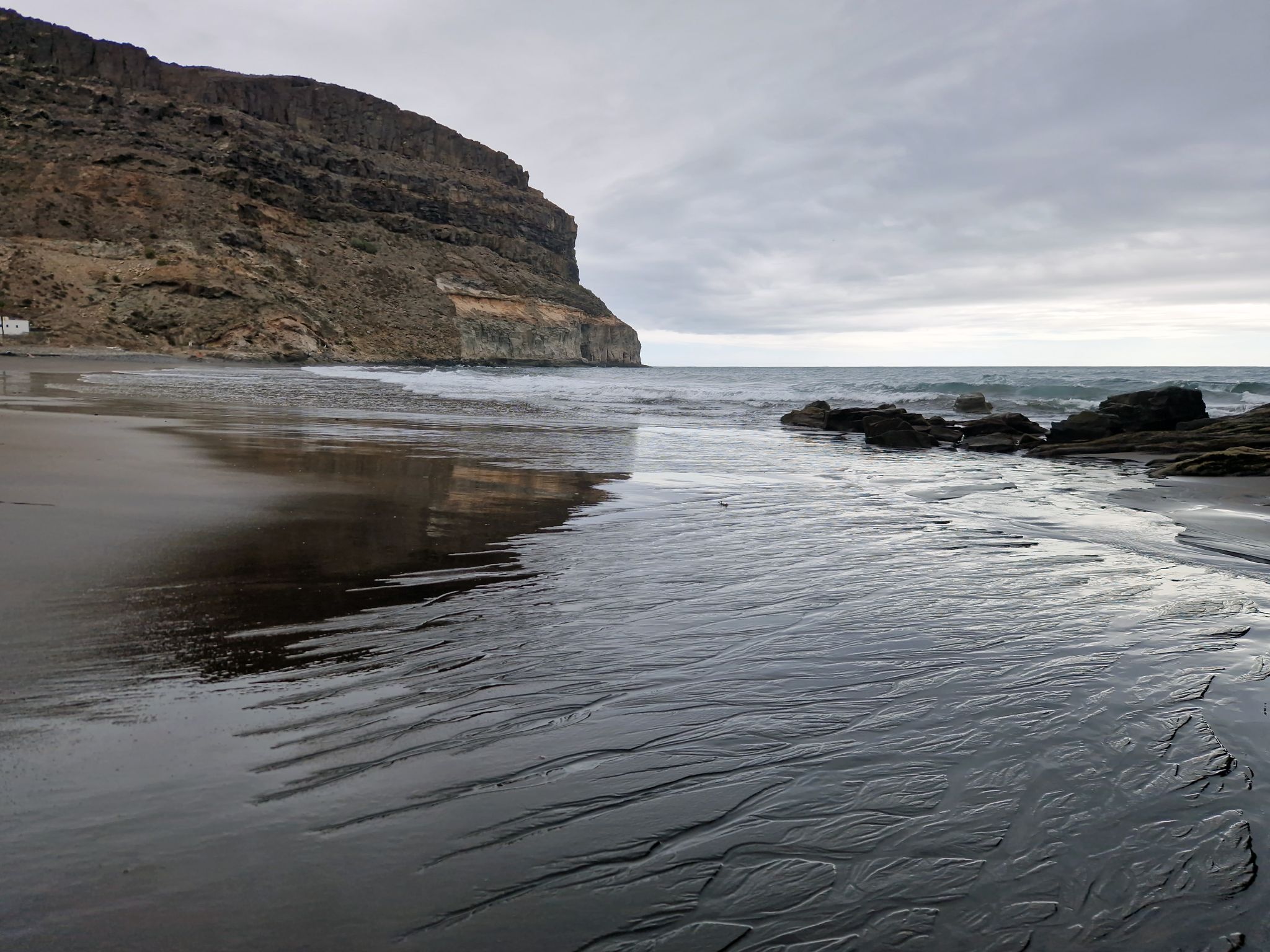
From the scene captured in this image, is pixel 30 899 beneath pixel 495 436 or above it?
beneath

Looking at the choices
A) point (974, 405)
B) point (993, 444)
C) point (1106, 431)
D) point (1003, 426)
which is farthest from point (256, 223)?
point (1106, 431)

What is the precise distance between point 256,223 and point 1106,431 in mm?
66401

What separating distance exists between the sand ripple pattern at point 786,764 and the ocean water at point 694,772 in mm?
12

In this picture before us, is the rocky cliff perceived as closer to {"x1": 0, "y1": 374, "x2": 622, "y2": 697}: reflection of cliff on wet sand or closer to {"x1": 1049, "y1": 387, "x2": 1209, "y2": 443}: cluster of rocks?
{"x1": 0, "y1": 374, "x2": 622, "y2": 697}: reflection of cliff on wet sand

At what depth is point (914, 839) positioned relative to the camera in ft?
6.94

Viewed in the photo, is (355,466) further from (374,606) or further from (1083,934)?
(1083,934)

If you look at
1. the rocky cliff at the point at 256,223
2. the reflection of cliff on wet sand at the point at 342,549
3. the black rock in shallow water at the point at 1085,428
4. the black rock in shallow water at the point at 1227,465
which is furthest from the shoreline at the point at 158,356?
the black rock in shallow water at the point at 1227,465

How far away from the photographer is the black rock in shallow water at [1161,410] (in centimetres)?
1698

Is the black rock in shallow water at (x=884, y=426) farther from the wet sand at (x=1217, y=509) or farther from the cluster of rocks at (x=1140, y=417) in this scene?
the wet sand at (x=1217, y=509)

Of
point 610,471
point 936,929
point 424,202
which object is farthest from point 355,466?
point 424,202

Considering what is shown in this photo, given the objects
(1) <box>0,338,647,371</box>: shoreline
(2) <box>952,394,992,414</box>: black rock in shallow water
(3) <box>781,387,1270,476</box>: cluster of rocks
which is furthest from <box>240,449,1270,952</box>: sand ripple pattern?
(1) <box>0,338,647,371</box>: shoreline

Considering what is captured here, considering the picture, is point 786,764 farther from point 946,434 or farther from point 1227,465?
point 946,434

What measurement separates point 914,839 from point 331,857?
1.58 meters

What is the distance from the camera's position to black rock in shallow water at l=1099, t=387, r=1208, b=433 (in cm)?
1698
